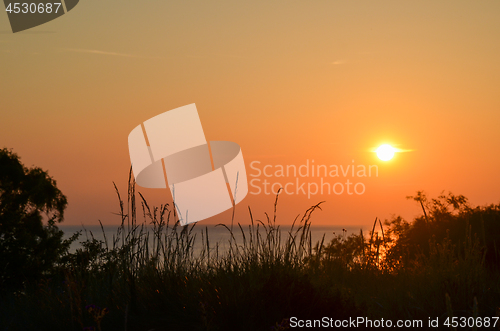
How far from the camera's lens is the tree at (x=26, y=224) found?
9.82 m

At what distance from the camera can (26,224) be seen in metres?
11.7

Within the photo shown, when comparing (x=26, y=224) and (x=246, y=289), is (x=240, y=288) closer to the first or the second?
(x=246, y=289)

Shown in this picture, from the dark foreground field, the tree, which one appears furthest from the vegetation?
the tree

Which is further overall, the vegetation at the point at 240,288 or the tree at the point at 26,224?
the tree at the point at 26,224

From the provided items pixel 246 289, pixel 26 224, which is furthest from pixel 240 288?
pixel 26 224

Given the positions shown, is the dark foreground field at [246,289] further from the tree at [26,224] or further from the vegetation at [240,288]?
the tree at [26,224]

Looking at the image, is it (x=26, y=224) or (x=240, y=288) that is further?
(x=26, y=224)

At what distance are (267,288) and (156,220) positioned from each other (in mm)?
1610

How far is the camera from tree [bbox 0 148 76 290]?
32.2 feet

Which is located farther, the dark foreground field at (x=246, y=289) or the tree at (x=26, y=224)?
the tree at (x=26, y=224)

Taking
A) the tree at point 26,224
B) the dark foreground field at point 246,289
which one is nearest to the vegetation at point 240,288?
the dark foreground field at point 246,289

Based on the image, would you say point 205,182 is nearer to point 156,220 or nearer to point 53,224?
point 156,220

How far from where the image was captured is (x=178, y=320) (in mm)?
3475

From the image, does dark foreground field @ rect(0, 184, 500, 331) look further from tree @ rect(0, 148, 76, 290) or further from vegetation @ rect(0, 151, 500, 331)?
tree @ rect(0, 148, 76, 290)
